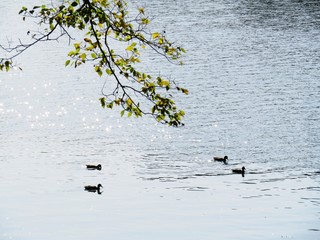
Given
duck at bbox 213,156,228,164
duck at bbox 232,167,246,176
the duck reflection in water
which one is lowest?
the duck reflection in water

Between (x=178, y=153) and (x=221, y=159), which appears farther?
(x=178, y=153)

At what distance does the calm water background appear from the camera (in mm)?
44719

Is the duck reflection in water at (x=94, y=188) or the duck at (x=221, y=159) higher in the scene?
the duck at (x=221, y=159)

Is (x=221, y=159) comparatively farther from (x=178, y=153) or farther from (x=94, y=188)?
(x=94, y=188)

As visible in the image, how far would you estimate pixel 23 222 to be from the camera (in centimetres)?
4497

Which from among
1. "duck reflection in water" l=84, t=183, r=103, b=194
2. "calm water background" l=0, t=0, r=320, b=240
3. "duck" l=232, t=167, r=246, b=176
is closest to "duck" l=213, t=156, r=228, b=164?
"calm water background" l=0, t=0, r=320, b=240

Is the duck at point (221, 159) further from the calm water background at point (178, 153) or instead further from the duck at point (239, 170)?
the duck at point (239, 170)

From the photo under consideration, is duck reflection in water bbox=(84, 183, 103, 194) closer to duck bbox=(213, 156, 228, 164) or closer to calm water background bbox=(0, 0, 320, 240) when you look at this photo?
calm water background bbox=(0, 0, 320, 240)

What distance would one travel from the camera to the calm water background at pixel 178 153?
147 feet

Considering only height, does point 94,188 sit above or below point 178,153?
below

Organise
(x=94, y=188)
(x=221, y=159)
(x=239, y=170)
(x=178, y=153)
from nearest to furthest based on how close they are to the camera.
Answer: (x=94, y=188)
(x=239, y=170)
(x=221, y=159)
(x=178, y=153)

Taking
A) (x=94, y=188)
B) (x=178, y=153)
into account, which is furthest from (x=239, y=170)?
(x=94, y=188)

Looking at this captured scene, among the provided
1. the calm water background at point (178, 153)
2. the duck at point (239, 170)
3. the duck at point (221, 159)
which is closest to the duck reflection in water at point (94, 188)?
the calm water background at point (178, 153)

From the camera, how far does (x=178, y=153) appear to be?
199 feet
